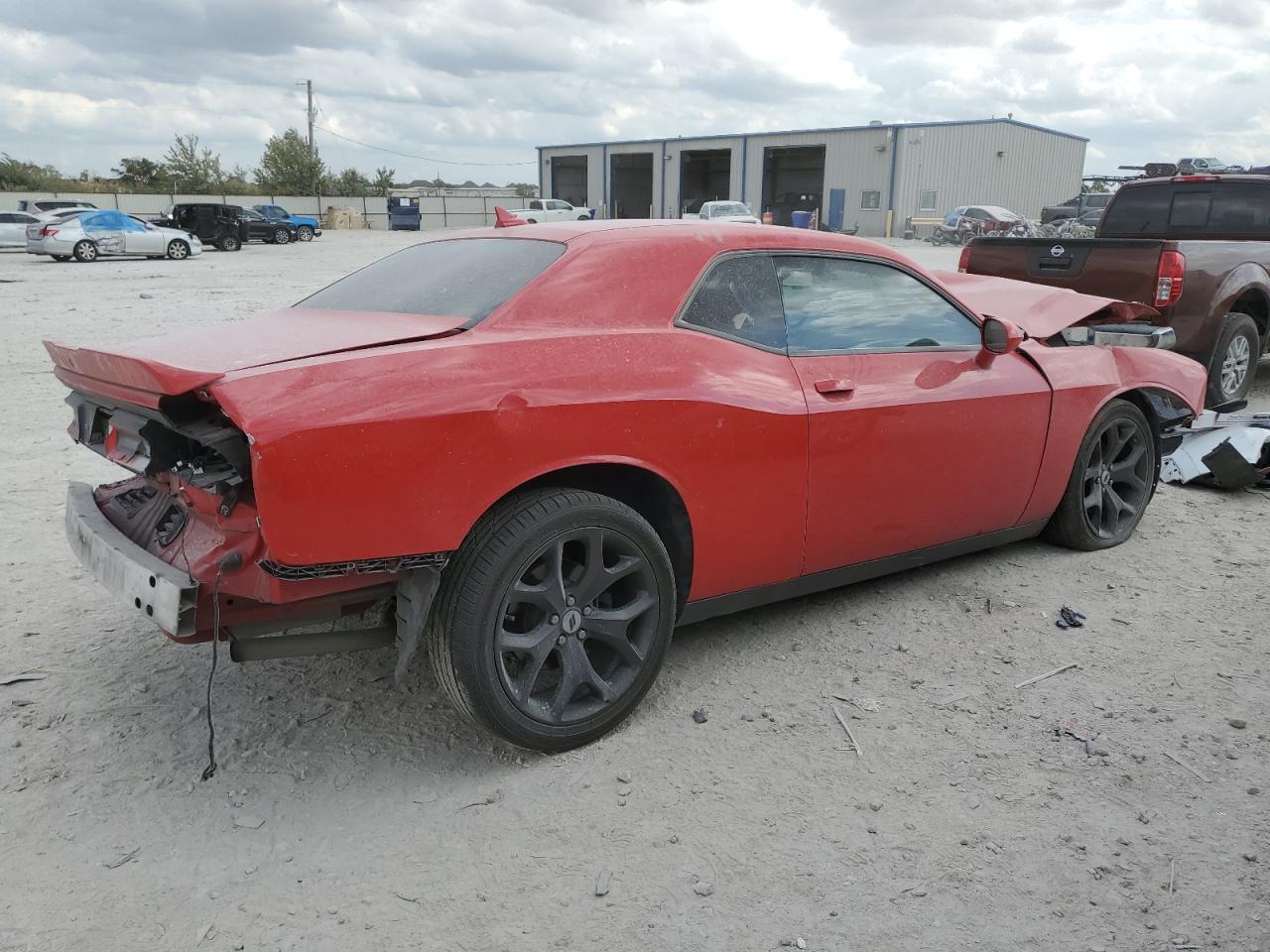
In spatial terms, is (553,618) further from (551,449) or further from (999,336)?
(999,336)

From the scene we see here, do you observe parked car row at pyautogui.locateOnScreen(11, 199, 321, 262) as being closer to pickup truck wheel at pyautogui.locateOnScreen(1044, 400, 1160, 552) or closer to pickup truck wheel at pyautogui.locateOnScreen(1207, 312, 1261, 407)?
pickup truck wheel at pyautogui.locateOnScreen(1207, 312, 1261, 407)

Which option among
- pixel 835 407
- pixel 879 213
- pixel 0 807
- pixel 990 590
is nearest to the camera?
pixel 0 807

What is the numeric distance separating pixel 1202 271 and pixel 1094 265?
74 cm

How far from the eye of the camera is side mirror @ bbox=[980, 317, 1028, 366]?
12.8ft

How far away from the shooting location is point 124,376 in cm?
274

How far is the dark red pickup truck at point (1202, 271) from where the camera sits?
23.5 ft

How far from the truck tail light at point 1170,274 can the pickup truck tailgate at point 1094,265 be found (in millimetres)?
33

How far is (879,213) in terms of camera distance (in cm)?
4612

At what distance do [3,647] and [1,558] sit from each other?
97cm

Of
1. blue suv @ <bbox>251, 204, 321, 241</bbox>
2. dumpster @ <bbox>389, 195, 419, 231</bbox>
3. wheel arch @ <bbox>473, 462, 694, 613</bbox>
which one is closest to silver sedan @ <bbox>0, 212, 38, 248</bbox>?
blue suv @ <bbox>251, 204, 321, 241</bbox>

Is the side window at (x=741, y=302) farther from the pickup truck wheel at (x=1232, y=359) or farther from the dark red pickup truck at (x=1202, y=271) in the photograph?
the pickup truck wheel at (x=1232, y=359)

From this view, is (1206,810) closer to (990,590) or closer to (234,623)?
(990,590)

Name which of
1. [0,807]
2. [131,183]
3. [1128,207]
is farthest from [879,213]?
[0,807]

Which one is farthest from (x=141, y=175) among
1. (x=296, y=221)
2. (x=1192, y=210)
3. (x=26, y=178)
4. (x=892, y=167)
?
(x=1192, y=210)
